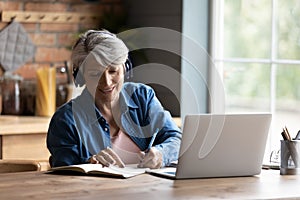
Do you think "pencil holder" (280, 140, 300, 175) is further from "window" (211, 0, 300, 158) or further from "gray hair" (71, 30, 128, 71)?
"window" (211, 0, 300, 158)

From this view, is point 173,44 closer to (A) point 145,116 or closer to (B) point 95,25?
(B) point 95,25

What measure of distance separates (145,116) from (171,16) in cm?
150

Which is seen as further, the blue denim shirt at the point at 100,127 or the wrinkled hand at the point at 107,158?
the blue denim shirt at the point at 100,127

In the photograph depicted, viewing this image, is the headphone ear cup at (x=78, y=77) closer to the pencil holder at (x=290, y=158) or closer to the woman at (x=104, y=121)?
the woman at (x=104, y=121)

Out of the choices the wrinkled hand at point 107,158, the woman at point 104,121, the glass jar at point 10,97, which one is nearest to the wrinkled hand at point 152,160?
the woman at point 104,121

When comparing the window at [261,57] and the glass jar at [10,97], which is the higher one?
the window at [261,57]

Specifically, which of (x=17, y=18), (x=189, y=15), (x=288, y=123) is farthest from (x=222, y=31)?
(x=17, y=18)

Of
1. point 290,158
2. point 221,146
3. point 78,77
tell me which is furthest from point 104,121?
point 290,158

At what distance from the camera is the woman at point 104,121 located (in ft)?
10.7

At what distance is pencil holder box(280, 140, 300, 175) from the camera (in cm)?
309

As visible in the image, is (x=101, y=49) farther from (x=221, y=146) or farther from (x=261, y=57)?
(x=261, y=57)

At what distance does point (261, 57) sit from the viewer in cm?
450

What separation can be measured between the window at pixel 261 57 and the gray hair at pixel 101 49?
1.22 metres

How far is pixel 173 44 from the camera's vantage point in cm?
488
